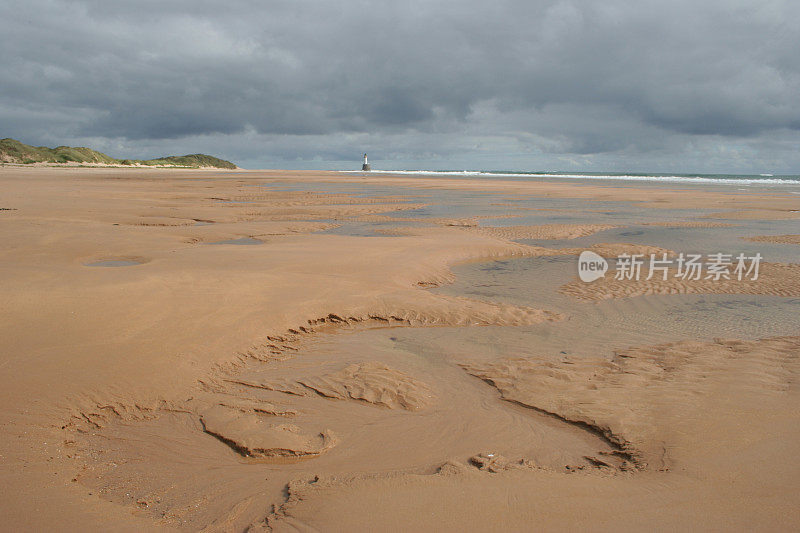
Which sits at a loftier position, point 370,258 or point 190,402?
point 370,258

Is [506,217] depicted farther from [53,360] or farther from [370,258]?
[53,360]

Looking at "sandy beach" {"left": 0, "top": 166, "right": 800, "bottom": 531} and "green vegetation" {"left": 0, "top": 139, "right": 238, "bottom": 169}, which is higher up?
"green vegetation" {"left": 0, "top": 139, "right": 238, "bottom": 169}

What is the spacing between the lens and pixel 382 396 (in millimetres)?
5043

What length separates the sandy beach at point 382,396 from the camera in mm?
3281

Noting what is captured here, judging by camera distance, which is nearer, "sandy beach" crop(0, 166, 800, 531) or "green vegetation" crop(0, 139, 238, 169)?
"sandy beach" crop(0, 166, 800, 531)

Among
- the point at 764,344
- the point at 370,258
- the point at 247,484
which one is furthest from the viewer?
the point at 370,258

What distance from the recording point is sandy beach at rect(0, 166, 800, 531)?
129 inches

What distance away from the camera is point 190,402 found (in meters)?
4.71

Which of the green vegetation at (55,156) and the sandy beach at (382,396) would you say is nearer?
the sandy beach at (382,396)

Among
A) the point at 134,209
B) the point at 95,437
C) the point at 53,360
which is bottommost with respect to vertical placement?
the point at 95,437

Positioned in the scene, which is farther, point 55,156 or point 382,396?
point 55,156

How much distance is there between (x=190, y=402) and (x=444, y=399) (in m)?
2.43

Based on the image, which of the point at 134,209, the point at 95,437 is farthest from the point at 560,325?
the point at 134,209

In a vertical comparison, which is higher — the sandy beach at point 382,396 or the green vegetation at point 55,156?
the green vegetation at point 55,156
